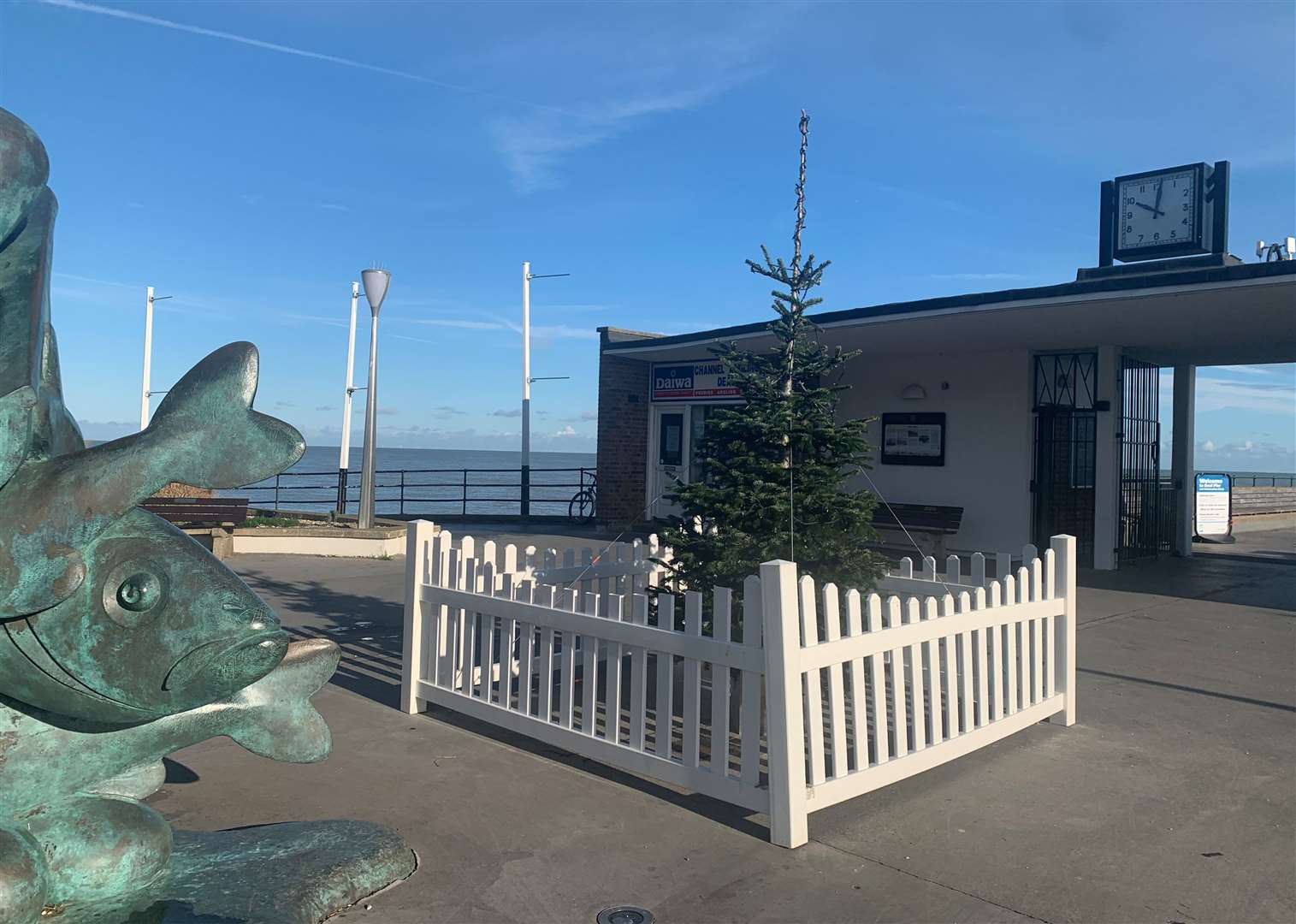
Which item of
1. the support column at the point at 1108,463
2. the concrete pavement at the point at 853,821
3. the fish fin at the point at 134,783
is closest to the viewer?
the fish fin at the point at 134,783

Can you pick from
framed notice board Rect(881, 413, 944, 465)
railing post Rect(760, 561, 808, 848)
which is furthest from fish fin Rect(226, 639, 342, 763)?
framed notice board Rect(881, 413, 944, 465)

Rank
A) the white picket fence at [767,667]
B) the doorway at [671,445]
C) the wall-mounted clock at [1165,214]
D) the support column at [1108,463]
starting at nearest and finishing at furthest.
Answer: the white picket fence at [767,667]
the wall-mounted clock at [1165,214]
the support column at [1108,463]
the doorway at [671,445]

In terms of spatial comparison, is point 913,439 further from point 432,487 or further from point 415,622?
point 432,487

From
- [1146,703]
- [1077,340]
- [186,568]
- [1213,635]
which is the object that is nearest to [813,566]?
[1146,703]

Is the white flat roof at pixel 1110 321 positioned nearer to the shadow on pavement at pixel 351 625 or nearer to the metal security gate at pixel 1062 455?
the metal security gate at pixel 1062 455

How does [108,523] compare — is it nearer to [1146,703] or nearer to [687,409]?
[1146,703]

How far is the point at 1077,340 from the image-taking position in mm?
12500

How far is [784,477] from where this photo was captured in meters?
4.94

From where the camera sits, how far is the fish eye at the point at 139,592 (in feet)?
7.79

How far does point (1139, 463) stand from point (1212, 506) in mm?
4580

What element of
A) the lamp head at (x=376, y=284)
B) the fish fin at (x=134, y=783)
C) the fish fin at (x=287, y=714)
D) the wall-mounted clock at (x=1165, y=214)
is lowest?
the fish fin at (x=134, y=783)

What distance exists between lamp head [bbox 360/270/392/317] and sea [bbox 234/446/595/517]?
2.69m

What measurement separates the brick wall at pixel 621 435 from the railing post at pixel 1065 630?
38.7 ft

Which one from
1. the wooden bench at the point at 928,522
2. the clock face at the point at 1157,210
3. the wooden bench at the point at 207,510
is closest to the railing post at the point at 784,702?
the wooden bench at the point at 928,522
